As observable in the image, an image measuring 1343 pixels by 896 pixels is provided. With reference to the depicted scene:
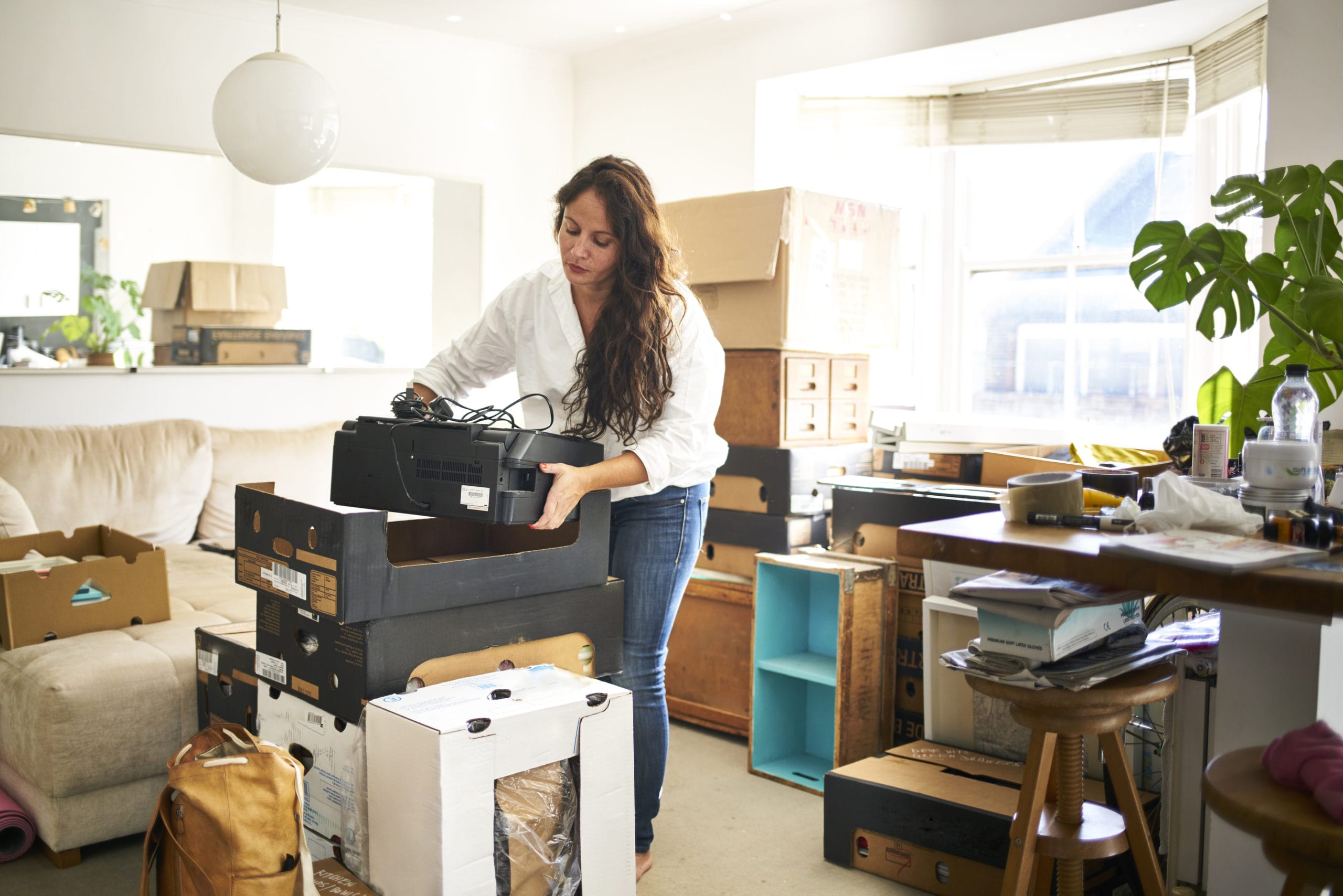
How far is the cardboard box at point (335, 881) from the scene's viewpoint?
5.29 feet

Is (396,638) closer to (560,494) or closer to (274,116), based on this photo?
(560,494)

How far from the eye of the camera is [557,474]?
5.63 feet

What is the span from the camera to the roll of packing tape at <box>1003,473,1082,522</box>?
64.6 inches

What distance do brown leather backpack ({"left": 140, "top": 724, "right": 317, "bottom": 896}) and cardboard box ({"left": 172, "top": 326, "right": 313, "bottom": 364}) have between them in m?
2.66

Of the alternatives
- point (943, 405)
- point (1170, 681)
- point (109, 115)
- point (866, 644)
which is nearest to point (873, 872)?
point (866, 644)

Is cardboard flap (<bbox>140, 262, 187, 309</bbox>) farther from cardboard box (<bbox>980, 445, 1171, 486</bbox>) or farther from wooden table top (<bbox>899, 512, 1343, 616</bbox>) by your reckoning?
wooden table top (<bbox>899, 512, 1343, 616</bbox>)

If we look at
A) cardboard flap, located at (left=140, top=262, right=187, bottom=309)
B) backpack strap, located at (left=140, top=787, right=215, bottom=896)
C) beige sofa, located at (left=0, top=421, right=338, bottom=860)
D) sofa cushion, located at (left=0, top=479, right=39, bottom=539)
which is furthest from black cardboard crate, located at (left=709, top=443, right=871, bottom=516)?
cardboard flap, located at (left=140, top=262, right=187, bottom=309)

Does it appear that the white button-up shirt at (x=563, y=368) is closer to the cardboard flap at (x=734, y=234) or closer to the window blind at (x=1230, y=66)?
the cardboard flap at (x=734, y=234)

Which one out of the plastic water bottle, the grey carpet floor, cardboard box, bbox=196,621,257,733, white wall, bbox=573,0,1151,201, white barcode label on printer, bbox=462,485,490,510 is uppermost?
white wall, bbox=573,0,1151,201

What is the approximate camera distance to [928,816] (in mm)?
2176

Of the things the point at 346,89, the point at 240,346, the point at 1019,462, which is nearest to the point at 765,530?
the point at 1019,462

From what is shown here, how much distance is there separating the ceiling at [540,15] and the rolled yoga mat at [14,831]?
296cm

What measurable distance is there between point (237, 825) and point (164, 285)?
9.33 feet

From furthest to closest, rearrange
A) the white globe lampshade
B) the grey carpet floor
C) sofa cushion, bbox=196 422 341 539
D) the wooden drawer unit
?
1. sofa cushion, bbox=196 422 341 539
2. the wooden drawer unit
3. the white globe lampshade
4. the grey carpet floor
